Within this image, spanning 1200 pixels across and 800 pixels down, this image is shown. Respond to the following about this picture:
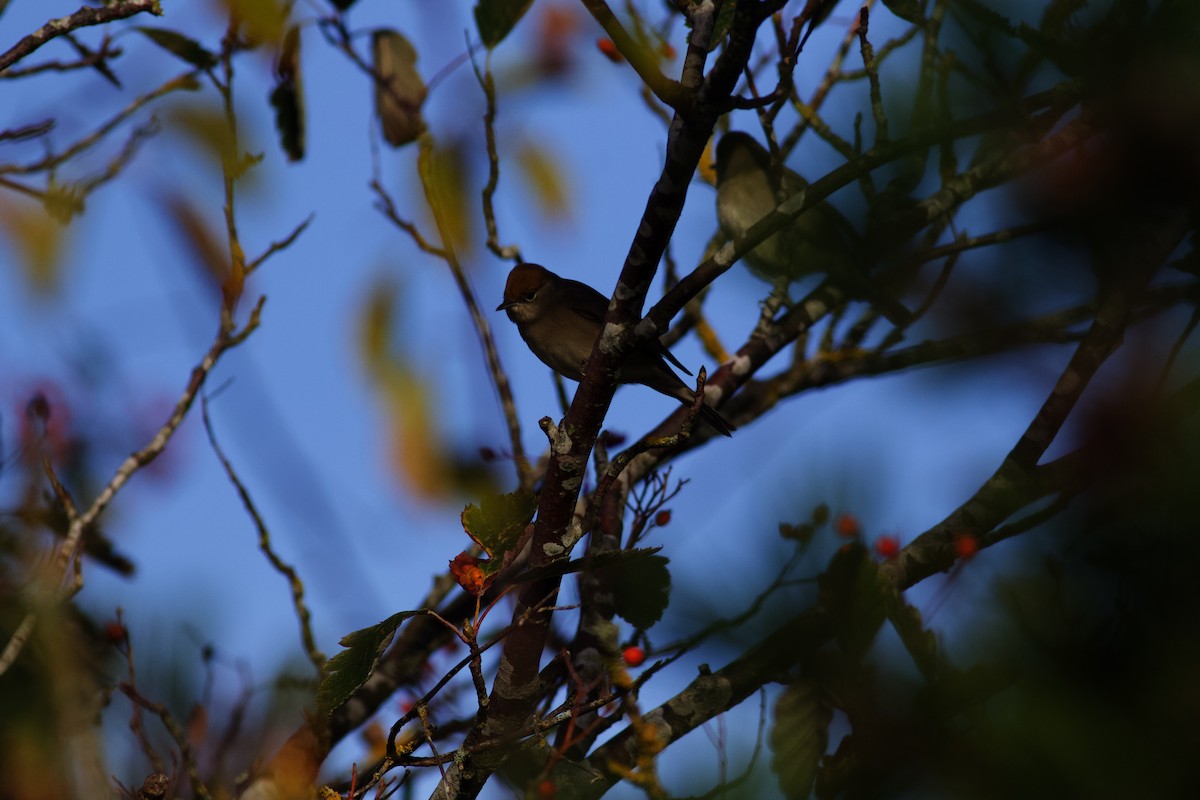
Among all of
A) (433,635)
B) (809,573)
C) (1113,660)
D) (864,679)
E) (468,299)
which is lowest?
(1113,660)

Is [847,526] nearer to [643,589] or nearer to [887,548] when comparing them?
[643,589]

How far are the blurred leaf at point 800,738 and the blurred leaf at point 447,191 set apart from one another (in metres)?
3.34

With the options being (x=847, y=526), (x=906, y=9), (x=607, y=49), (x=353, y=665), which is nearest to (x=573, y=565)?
(x=353, y=665)

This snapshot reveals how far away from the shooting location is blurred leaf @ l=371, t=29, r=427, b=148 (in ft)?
17.0

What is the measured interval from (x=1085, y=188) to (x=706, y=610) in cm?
97

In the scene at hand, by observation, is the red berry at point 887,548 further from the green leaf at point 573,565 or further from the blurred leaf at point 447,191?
the blurred leaf at point 447,191

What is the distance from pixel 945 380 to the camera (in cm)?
152

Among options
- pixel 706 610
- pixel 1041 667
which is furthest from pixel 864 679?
pixel 706 610

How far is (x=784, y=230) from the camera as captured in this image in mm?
2738

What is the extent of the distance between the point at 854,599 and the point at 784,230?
138cm

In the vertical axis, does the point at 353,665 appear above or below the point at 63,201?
below

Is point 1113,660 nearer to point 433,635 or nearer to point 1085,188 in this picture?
point 1085,188

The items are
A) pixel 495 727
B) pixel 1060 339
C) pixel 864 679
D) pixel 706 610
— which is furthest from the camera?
pixel 495 727

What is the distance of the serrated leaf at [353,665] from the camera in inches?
98.3
